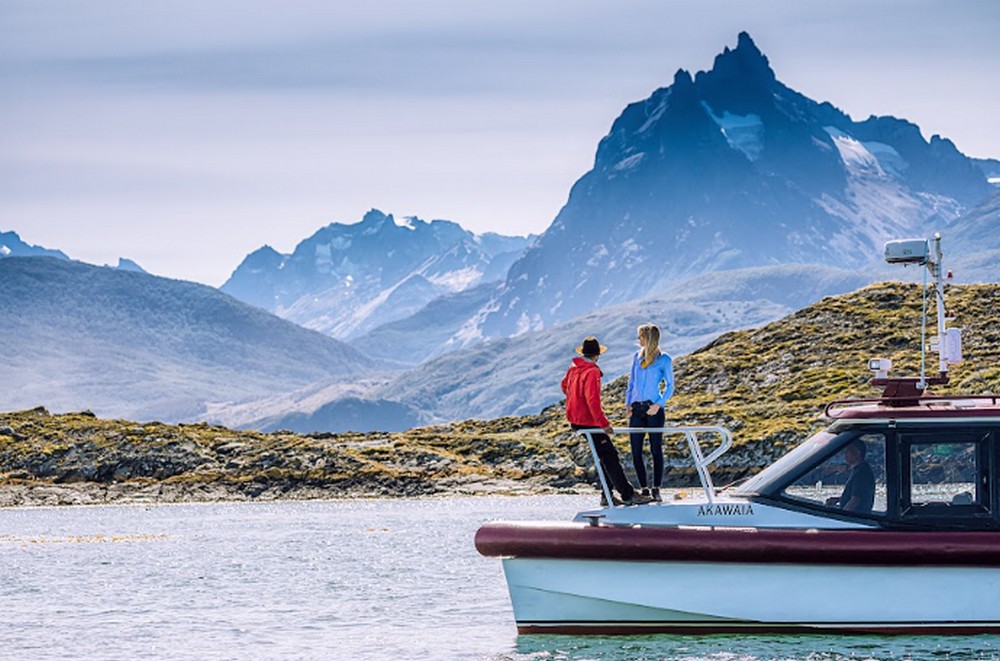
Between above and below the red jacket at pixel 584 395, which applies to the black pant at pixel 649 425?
below

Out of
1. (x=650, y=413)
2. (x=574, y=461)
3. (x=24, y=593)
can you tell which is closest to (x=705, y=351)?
(x=574, y=461)

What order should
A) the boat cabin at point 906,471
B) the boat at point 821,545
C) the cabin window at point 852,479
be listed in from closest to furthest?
the boat at point 821,545 → the boat cabin at point 906,471 → the cabin window at point 852,479

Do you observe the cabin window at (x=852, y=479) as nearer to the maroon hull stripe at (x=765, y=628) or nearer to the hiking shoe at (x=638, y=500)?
the maroon hull stripe at (x=765, y=628)

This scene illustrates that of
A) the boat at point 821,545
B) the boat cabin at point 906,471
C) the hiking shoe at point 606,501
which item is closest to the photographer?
the boat at point 821,545

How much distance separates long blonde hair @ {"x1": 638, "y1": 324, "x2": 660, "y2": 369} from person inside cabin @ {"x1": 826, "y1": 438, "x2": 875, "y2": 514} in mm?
2789

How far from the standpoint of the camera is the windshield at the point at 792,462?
1950 centimetres

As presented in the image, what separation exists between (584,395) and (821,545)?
3.58 meters

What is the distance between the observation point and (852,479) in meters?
19.3

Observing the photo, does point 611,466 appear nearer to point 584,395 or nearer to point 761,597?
point 584,395

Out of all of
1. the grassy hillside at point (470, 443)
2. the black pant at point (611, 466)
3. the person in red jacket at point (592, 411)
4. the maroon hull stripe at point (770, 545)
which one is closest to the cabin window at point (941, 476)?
the maroon hull stripe at point (770, 545)

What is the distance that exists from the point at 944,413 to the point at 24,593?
20093mm

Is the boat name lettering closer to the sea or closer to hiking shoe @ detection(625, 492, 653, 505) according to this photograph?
hiking shoe @ detection(625, 492, 653, 505)

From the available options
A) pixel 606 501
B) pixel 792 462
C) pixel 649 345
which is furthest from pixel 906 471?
pixel 606 501

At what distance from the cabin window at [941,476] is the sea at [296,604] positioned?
5.28ft
